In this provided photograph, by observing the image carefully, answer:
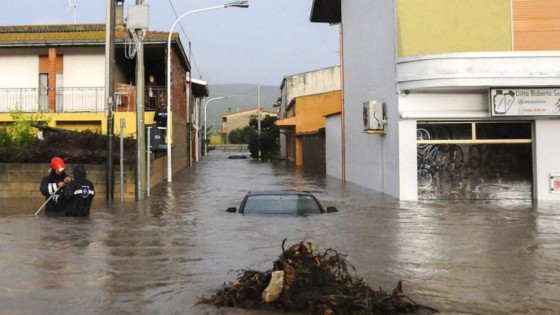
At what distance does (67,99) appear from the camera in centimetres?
2789

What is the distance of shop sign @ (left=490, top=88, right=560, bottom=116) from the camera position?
1719cm

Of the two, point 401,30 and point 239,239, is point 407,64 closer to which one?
point 401,30

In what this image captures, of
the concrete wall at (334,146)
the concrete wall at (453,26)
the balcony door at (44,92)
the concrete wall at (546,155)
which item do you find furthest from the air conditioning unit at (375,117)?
the balcony door at (44,92)

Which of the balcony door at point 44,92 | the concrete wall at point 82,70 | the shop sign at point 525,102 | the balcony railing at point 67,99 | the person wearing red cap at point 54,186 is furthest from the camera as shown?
the concrete wall at point 82,70

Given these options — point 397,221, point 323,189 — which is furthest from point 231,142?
point 397,221

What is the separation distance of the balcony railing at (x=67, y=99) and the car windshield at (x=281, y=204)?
15267 millimetres

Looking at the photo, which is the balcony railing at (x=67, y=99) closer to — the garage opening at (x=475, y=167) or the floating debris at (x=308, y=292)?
the garage opening at (x=475, y=167)

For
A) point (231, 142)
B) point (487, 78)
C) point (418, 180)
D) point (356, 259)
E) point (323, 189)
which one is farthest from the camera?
point (231, 142)

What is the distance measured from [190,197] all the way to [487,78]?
8959 mm

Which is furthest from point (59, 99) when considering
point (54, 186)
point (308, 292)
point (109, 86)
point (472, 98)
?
point (308, 292)

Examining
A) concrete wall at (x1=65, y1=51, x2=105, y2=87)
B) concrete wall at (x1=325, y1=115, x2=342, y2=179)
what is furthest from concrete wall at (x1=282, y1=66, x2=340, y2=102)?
concrete wall at (x1=65, y1=51, x2=105, y2=87)

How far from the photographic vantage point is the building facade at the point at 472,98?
16953 millimetres

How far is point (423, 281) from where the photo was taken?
7422 mm

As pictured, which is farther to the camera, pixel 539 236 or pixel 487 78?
pixel 487 78
